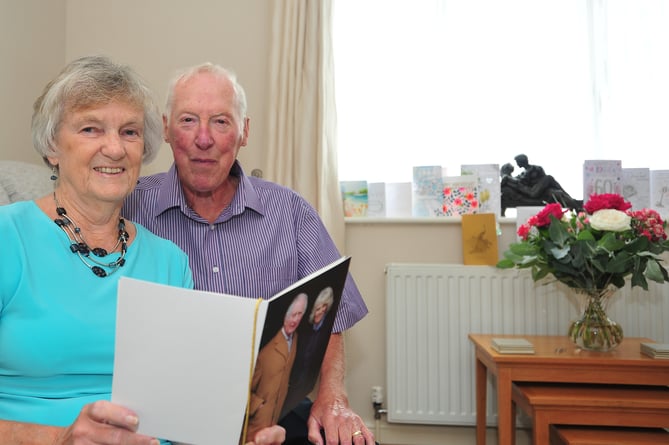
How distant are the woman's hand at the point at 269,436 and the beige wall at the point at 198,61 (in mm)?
1680

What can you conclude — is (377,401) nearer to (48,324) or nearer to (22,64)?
(48,324)

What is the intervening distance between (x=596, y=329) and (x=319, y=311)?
1428 mm

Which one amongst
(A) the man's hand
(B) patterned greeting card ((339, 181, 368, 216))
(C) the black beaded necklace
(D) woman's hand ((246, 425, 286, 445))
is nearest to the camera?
(D) woman's hand ((246, 425, 286, 445))

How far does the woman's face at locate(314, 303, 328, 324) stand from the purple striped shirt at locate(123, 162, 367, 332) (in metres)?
0.49

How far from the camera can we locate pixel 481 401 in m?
2.38

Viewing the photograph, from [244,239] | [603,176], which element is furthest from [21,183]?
[603,176]

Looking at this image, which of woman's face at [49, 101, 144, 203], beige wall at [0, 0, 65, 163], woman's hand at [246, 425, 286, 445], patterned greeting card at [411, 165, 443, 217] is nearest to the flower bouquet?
patterned greeting card at [411, 165, 443, 217]

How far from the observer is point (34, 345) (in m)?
0.94

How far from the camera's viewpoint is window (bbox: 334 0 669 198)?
2.61 metres

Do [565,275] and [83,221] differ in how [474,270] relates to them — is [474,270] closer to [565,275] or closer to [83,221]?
[565,275]

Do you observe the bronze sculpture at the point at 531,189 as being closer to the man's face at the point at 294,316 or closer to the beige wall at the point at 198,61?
the beige wall at the point at 198,61

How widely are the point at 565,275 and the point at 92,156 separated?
63.7 inches

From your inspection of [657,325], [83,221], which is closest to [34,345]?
[83,221]

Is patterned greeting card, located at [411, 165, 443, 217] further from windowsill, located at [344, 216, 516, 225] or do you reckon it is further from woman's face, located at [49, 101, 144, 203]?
woman's face, located at [49, 101, 144, 203]
